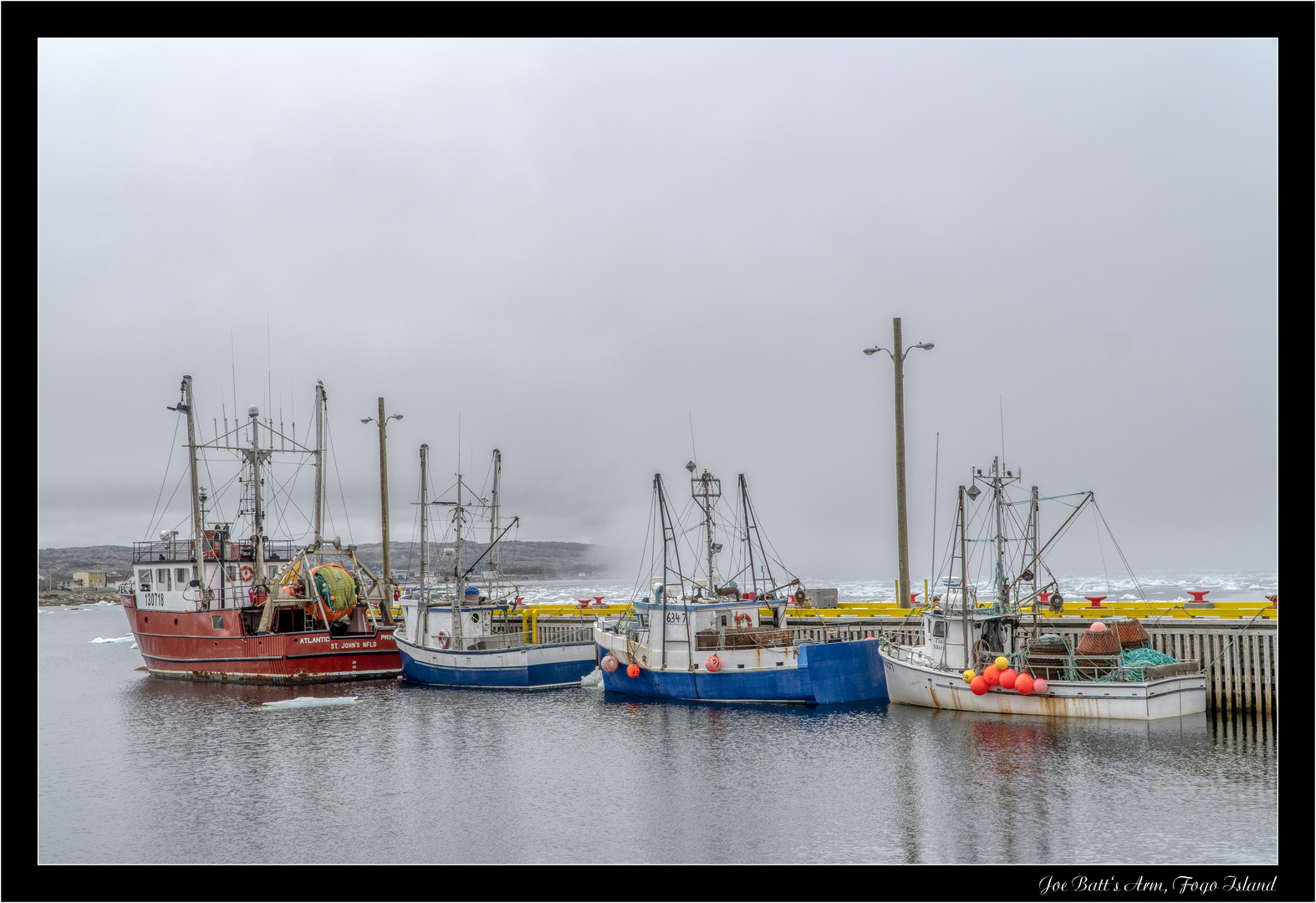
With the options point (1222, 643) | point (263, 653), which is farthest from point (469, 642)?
point (1222, 643)

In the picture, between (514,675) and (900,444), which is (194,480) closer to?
(514,675)

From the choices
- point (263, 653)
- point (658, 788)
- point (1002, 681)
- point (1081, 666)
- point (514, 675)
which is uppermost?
point (1081, 666)

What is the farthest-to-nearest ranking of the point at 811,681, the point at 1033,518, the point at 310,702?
the point at 310,702 < the point at 1033,518 < the point at 811,681

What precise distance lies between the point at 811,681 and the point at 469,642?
13984 mm

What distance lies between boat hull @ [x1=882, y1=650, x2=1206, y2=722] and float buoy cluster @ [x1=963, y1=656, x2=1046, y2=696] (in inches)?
8.4

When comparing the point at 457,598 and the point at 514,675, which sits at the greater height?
the point at 457,598

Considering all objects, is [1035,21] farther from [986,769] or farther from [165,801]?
[165,801]

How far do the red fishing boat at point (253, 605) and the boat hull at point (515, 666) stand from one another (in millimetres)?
4760

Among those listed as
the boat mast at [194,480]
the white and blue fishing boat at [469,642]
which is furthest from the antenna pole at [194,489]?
the white and blue fishing boat at [469,642]

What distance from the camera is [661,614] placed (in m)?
31.8

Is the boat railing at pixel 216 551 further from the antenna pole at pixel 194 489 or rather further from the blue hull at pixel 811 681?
the blue hull at pixel 811 681

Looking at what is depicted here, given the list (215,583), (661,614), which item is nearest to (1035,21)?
(661,614)

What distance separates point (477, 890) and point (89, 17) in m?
10.6

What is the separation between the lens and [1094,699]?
79.6ft
